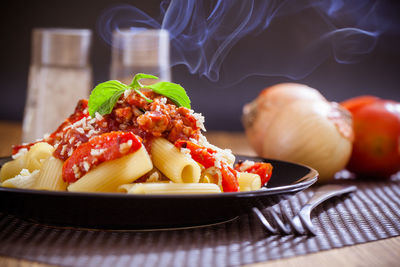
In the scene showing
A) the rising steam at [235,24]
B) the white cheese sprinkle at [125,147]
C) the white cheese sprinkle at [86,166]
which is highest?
the rising steam at [235,24]

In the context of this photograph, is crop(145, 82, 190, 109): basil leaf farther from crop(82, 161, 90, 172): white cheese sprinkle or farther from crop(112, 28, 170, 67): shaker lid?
crop(112, 28, 170, 67): shaker lid

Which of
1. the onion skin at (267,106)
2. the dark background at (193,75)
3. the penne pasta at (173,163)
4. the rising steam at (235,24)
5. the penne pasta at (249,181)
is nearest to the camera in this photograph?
the penne pasta at (173,163)

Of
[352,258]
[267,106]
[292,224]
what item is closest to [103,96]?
[292,224]

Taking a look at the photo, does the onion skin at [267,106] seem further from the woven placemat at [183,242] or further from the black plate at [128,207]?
the black plate at [128,207]

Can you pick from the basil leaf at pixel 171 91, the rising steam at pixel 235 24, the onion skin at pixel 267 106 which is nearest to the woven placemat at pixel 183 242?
the basil leaf at pixel 171 91

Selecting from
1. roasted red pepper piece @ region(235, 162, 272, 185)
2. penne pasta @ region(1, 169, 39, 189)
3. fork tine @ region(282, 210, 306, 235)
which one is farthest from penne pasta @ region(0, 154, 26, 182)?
fork tine @ region(282, 210, 306, 235)

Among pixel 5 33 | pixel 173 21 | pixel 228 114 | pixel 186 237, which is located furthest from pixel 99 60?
pixel 186 237

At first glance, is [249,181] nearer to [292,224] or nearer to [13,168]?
[292,224]

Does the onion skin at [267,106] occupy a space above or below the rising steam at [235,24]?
below

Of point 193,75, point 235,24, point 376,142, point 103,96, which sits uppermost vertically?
point 235,24
